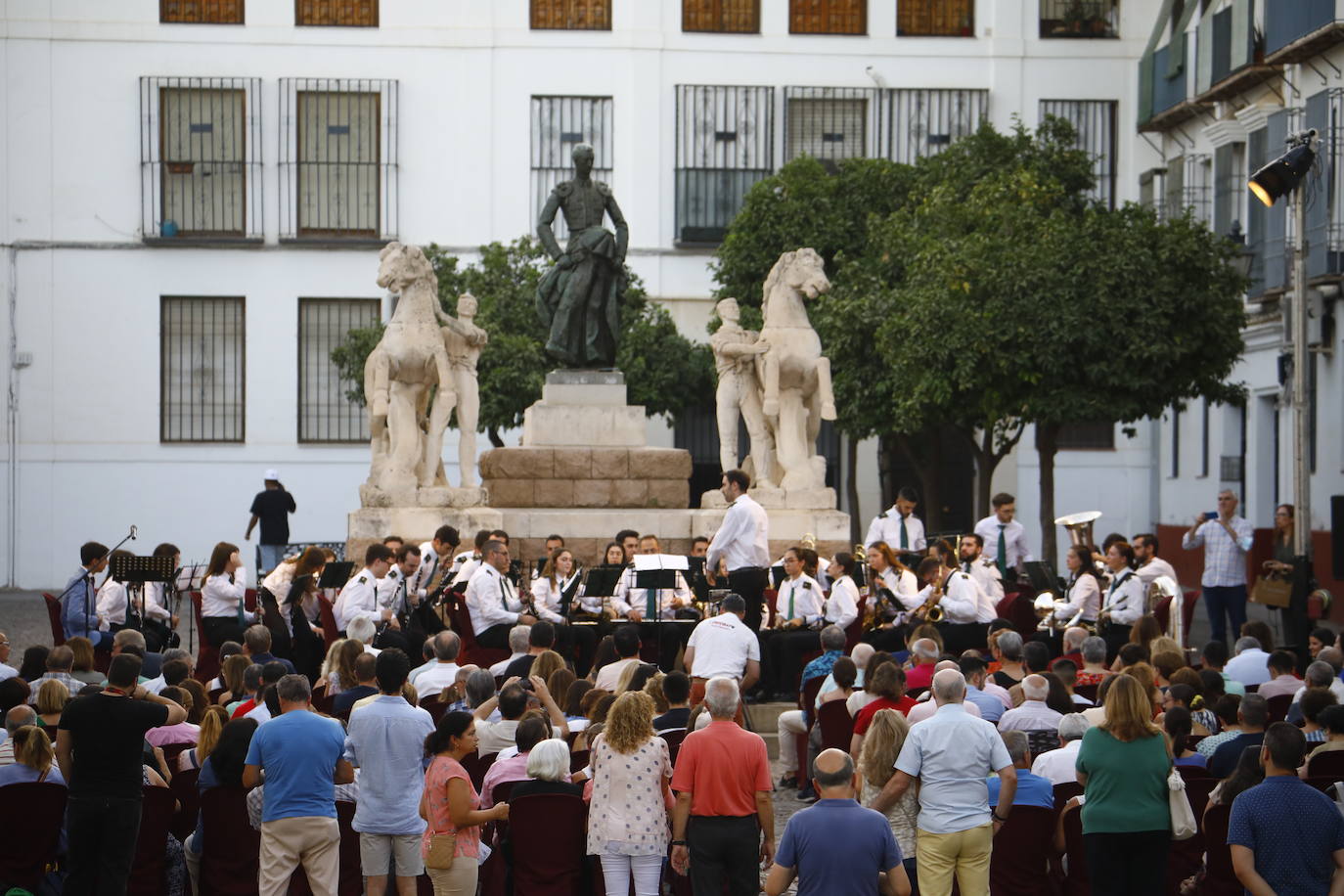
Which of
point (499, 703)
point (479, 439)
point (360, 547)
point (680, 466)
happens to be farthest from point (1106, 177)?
point (499, 703)

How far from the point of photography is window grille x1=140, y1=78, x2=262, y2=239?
1372 inches

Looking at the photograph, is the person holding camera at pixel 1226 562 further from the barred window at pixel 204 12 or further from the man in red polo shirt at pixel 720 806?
the barred window at pixel 204 12

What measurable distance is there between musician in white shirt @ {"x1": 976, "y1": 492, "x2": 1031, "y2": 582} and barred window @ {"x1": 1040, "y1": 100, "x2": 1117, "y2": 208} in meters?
18.5

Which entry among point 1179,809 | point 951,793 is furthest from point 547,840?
point 1179,809

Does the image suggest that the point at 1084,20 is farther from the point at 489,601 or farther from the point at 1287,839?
the point at 1287,839

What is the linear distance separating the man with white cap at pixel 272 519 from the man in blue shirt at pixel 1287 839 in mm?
17458

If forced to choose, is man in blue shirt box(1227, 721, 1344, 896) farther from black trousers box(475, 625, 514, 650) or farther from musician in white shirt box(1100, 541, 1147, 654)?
black trousers box(475, 625, 514, 650)

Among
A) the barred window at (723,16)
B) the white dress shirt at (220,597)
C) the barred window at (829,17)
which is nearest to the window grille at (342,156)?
the barred window at (723,16)

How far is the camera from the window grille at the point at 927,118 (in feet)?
118

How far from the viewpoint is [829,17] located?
36.5m

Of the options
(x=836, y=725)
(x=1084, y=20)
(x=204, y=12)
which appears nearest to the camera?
(x=836, y=725)

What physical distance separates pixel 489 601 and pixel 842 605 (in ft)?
8.82

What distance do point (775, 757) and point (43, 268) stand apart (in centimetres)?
2375

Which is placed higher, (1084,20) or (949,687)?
(1084,20)
